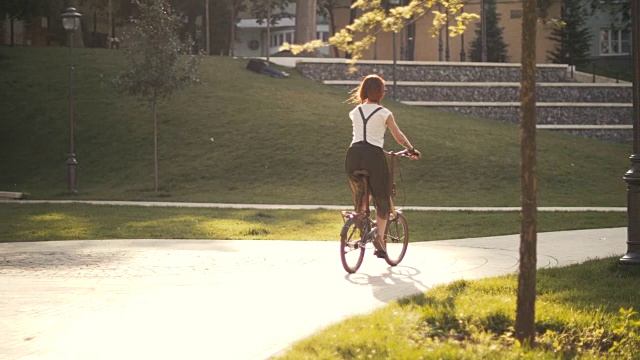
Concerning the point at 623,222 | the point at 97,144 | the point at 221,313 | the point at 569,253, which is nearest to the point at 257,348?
the point at 221,313

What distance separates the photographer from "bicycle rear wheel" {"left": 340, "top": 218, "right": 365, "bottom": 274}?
11.1m

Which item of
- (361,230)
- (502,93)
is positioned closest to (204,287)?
(361,230)

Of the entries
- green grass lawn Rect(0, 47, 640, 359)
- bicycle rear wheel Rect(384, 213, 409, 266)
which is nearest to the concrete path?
bicycle rear wheel Rect(384, 213, 409, 266)

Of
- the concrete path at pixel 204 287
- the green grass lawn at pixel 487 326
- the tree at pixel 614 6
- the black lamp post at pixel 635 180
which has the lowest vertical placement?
the concrete path at pixel 204 287

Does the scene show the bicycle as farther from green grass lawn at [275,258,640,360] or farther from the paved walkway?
the paved walkway

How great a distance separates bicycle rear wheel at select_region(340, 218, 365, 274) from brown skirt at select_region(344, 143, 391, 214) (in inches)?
13.1

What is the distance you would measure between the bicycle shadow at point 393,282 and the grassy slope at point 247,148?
46.0 feet

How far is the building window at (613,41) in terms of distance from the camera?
67.0 m

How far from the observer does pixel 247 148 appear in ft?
112

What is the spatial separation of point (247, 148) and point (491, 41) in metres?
31.9

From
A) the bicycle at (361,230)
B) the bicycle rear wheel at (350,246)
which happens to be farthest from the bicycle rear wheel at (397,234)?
the bicycle rear wheel at (350,246)

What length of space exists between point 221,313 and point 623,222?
38.7 ft

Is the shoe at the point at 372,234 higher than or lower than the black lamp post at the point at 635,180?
lower

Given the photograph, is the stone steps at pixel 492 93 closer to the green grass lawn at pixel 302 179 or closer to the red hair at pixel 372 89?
the green grass lawn at pixel 302 179
